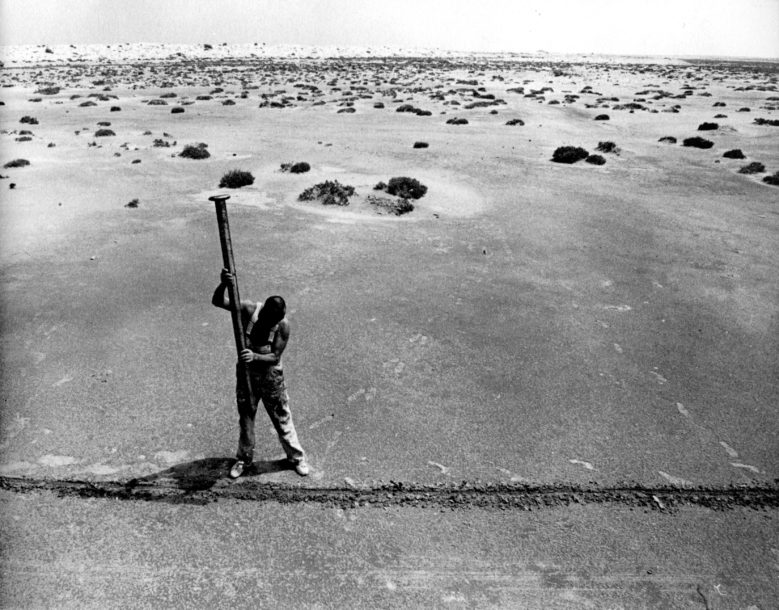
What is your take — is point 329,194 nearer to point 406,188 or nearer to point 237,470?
point 406,188

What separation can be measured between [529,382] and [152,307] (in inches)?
293

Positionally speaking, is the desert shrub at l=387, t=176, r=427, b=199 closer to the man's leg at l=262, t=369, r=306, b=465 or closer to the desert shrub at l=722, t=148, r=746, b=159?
the man's leg at l=262, t=369, r=306, b=465

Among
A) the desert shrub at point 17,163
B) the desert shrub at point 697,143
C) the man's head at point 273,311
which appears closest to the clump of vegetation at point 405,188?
the man's head at point 273,311

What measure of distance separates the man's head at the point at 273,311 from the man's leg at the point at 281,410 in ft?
2.01

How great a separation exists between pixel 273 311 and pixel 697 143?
3096 centimetres

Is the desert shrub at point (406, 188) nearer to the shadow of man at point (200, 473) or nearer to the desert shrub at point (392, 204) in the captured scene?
the desert shrub at point (392, 204)

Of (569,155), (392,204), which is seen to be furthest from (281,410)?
(569,155)

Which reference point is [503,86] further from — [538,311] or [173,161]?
[538,311]

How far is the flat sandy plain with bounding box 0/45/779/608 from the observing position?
5480 mm

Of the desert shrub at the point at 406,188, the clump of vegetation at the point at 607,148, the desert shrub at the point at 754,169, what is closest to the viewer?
the desert shrub at the point at 406,188

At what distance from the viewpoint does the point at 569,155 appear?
25.5 meters

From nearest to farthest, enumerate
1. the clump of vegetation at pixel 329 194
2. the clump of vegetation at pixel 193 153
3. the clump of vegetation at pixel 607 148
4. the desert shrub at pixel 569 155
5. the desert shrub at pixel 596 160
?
the clump of vegetation at pixel 329 194 → the clump of vegetation at pixel 193 153 → the desert shrub at pixel 596 160 → the desert shrub at pixel 569 155 → the clump of vegetation at pixel 607 148

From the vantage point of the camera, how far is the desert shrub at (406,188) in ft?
62.6

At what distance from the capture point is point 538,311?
11.3 metres
